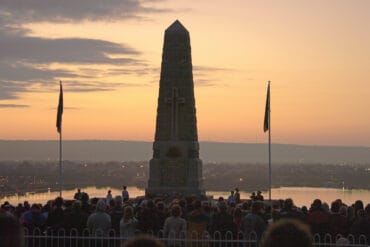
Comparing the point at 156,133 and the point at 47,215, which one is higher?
the point at 156,133

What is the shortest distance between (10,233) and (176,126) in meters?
25.2

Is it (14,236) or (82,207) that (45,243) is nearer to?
(82,207)

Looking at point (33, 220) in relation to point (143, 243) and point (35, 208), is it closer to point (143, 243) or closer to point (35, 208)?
point (35, 208)

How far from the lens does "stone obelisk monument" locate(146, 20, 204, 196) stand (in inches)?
Result: 1153

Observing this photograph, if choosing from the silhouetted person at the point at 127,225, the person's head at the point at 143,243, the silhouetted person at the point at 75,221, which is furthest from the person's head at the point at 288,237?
the silhouetted person at the point at 75,221

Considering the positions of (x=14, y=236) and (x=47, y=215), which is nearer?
(x=14, y=236)

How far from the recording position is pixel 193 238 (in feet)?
43.6

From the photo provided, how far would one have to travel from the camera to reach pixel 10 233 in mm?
4188

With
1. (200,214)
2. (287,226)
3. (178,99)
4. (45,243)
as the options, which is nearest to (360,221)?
(200,214)

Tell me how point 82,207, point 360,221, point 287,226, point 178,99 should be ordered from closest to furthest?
point 287,226, point 360,221, point 82,207, point 178,99

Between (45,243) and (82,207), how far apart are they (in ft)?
4.38

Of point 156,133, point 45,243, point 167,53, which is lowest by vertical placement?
point 45,243

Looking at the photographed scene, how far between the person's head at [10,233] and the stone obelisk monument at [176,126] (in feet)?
82.0

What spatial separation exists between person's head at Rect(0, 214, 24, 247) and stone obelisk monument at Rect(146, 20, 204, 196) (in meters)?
Answer: 25.0
